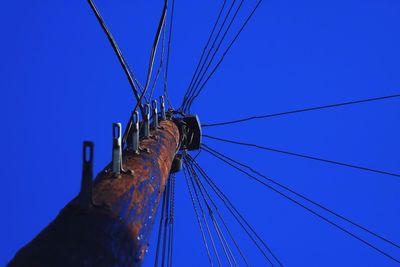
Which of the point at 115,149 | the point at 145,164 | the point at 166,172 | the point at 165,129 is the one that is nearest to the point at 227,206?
the point at 165,129

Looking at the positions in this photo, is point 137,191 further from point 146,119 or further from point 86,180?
point 146,119

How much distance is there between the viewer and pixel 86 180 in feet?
6.53

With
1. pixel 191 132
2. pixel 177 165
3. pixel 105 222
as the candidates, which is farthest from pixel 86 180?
pixel 191 132

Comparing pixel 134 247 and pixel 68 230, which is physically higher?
pixel 68 230

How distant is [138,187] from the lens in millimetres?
2486

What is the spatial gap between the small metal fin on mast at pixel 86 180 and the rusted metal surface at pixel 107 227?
3 cm

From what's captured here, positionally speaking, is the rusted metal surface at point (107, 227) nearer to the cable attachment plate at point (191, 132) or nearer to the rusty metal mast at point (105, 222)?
the rusty metal mast at point (105, 222)

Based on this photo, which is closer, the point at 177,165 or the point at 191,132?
the point at 177,165

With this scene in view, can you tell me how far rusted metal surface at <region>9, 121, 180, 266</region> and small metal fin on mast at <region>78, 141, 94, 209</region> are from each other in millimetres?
33

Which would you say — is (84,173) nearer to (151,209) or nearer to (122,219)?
(122,219)

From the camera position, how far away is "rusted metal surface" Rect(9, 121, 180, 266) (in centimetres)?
166

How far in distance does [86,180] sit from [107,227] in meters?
0.25

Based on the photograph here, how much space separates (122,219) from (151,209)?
498mm

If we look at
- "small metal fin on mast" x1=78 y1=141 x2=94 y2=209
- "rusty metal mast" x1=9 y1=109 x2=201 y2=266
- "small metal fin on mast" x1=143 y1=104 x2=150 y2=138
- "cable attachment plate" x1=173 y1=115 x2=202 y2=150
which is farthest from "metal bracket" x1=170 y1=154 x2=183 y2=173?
"small metal fin on mast" x1=78 y1=141 x2=94 y2=209
